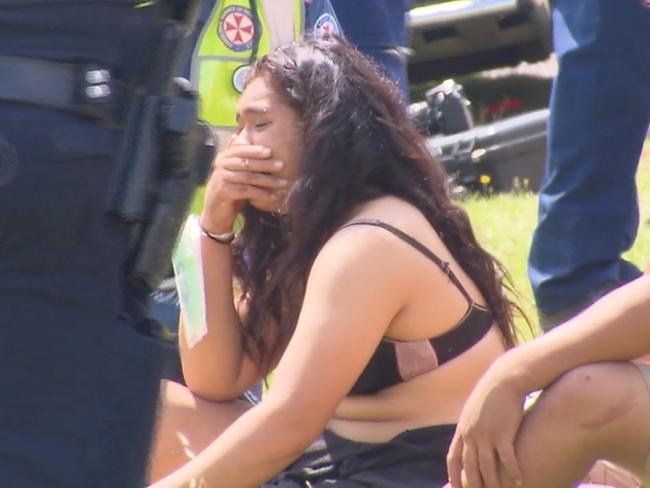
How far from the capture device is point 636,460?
256 cm

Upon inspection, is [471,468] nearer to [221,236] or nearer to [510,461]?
[510,461]

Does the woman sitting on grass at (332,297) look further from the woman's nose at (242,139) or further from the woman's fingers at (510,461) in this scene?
the woman's fingers at (510,461)

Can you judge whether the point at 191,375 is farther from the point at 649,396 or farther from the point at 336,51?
the point at 649,396

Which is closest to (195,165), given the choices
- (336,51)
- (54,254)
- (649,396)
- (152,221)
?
(152,221)

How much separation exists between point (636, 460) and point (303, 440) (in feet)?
2.08

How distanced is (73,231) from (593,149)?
2.18 m

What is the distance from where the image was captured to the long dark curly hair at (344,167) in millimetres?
3119

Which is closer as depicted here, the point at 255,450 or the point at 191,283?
the point at 255,450

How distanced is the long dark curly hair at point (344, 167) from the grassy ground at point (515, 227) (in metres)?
1.45

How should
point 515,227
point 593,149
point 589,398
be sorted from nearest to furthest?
point 589,398 < point 593,149 < point 515,227

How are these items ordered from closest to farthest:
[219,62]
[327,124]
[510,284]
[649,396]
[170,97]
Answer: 1. [170,97]
2. [649,396]
3. [327,124]
4. [510,284]
5. [219,62]

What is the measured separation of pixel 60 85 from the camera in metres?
2.03

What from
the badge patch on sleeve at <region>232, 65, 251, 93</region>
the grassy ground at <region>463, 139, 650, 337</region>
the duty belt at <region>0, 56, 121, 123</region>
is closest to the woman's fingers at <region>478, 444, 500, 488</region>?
the duty belt at <region>0, 56, 121, 123</region>

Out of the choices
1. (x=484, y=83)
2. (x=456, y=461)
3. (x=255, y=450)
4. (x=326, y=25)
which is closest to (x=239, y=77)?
(x=326, y=25)
